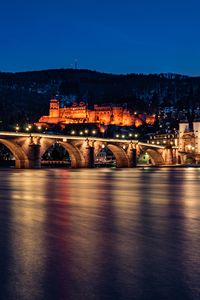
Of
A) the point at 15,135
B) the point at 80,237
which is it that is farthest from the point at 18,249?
the point at 15,135

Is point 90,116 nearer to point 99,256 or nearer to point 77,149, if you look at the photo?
point 77,149

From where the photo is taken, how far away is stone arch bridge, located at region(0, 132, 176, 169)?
7006 cm

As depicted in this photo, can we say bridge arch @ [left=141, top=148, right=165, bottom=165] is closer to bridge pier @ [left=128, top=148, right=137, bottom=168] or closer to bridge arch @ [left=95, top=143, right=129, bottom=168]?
bridge arch @ [left=95, top=143, right=129, bottom=168]

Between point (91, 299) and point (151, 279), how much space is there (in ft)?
3.30

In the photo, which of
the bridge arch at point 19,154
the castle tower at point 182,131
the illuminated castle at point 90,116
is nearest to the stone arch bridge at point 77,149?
the bridge arch at point 19,154

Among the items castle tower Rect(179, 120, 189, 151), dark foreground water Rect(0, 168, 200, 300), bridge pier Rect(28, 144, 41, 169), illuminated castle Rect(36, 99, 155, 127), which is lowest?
dark foreground water Rect(0, 168, 200, 300)

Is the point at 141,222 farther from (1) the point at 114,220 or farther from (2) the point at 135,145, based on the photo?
(2) the point at 135,145

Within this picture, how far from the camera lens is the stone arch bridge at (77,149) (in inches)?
2758

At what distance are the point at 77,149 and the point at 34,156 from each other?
1397cm

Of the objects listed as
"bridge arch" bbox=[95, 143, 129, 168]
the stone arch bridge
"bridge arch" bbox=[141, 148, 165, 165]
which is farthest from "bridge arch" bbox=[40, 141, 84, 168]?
"bridge arch" bbox=[141, 148, 165, 165]

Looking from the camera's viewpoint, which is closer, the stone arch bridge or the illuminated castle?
the stone arch bridge

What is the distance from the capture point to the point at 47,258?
682cm

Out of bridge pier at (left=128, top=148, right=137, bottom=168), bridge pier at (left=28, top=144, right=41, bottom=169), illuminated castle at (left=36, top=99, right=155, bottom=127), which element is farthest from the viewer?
illuminated castle at (left=36, top=99, right=155, bottom=127)

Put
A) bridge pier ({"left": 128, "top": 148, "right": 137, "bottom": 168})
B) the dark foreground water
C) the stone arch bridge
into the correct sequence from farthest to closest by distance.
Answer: bridge pier ({"left": 128, "top": 148, "right": 137, "bottom": 168}) < the stone arch bridge < the dark foreground water
